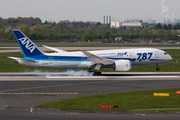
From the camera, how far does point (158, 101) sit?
2230 centimetres

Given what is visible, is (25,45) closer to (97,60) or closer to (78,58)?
(78,58)

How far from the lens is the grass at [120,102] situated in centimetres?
2059

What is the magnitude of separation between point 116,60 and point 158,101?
1776 cm

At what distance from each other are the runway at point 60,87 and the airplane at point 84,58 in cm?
266

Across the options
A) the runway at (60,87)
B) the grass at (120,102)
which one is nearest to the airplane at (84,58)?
the runway at (60,87)

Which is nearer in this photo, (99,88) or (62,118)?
(62,118)

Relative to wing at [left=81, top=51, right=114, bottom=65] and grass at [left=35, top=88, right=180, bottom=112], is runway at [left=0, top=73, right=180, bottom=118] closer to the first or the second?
grass at [left=35, top=88, right=180, bottom=112]

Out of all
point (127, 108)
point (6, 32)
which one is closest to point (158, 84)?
point (127, 108)

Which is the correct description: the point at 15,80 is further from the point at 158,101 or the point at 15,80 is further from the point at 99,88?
the point at 158,101

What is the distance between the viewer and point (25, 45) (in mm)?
38281

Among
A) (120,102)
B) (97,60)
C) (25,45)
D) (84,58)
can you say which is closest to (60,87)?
(120,102)

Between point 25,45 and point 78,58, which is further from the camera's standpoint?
point 78,58

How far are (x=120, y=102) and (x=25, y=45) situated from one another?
21540mm

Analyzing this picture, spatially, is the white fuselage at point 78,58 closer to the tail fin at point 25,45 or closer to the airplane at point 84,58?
the airplane at point 84,58
